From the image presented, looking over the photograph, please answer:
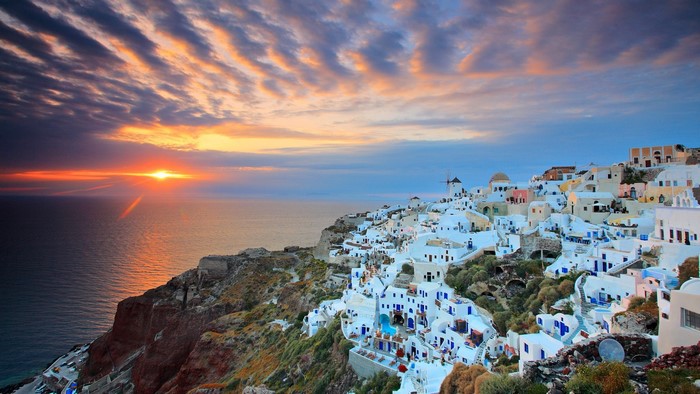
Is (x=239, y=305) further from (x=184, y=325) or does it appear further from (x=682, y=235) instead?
(x=682, y=235)

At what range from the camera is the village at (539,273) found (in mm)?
17859

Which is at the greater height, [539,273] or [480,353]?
[539,273]

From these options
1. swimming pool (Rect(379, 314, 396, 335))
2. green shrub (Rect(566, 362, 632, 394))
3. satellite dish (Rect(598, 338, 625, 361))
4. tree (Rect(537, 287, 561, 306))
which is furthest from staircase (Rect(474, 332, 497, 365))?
green shrub (Rect(566, 362, 632, 394))

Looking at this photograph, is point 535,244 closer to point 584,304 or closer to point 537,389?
point 584,304

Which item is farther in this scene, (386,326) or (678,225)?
(386,326)

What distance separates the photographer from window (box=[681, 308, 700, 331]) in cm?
1003

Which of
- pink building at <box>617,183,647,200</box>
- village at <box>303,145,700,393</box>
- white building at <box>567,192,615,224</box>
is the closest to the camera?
village at <box>303,145,700,393</box>

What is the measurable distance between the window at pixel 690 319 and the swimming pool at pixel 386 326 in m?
17.7

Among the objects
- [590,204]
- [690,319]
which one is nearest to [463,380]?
[690,319]

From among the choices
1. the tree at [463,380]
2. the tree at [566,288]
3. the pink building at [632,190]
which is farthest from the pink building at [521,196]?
the tree at [463,380]

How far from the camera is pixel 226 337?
37562mm

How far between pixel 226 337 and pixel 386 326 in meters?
17.9

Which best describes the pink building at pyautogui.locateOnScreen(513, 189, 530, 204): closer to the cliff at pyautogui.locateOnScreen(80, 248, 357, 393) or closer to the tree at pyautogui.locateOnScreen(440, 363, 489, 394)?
the cliff at pyautogui.locateOnScreen(80, 248, 357, 393)

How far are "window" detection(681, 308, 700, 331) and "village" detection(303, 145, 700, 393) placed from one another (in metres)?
0.04
